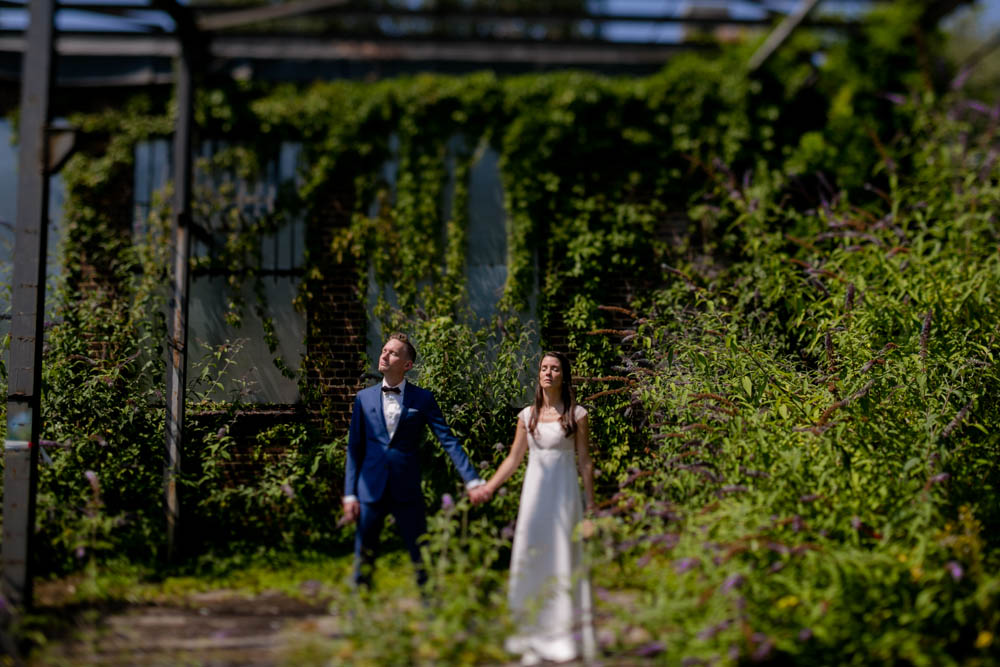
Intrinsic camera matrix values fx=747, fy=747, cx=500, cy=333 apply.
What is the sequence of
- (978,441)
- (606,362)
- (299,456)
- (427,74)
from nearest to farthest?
(978,441) < (299,456) < (606,362) < (427,74)

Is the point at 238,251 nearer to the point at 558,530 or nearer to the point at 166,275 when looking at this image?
the point at 166,275

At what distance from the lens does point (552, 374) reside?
4.29 metres

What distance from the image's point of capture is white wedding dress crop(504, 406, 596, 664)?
148 inches

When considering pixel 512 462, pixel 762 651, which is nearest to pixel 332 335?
pixel 512 462

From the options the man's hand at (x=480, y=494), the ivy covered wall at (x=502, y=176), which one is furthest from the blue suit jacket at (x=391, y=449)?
the ivy covered wall at (x=502, y=176)

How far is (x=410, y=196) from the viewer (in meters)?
7.27

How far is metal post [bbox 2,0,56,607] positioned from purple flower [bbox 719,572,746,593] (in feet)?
12.1

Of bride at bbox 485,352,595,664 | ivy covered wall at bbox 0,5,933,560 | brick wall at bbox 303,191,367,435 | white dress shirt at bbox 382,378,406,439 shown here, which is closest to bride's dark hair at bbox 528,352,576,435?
bride at bbox 485,352,595,664

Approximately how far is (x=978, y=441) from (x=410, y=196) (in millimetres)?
5086

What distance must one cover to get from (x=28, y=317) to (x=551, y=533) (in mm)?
3264

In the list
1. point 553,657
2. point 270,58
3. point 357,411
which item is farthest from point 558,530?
point 270,58

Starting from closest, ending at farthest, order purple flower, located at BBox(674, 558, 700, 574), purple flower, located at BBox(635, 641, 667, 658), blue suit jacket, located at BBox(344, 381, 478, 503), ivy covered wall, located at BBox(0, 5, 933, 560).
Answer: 1. purple flower, located at BBox(635, 641, 667, 658)
2. purple flower, located at BBox(674, 558, 700, 574)
3. blue suit jacket, located at BBox(344, 381, 478, 503)
4. ivy covered wall, located at BBox(0, 5, 933, 560)

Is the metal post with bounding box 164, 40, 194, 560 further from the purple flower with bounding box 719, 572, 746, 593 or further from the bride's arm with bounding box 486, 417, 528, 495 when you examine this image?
the purple flower with bounding box 719, 572, 746, 593

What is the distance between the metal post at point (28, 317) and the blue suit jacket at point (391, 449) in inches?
70.4
